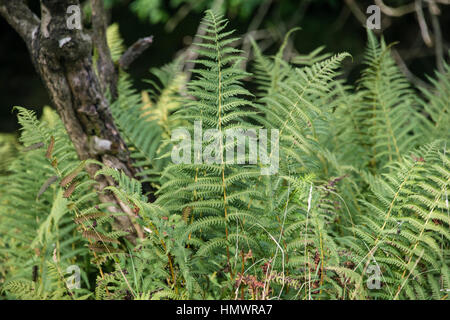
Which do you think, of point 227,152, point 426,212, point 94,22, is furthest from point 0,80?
point 426,212

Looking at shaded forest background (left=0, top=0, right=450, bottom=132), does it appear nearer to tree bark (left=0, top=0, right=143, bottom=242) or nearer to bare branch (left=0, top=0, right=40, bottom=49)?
bare branch (left=0, top=0, right=40, bottom=49)

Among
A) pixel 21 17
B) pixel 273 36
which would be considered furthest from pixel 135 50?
pixel 273 36

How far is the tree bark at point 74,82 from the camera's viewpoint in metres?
1.42

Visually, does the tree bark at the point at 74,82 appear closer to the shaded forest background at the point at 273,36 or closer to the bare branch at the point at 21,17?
the bare branch at the point at 21,17

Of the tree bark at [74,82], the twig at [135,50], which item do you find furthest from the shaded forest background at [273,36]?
the tree bark at [74,82]

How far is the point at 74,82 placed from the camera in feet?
4.95

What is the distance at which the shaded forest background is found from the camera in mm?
4723

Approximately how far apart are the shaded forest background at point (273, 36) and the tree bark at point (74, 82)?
2808mm

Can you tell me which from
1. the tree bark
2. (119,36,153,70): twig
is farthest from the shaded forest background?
the tree bark

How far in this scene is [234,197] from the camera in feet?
4.12

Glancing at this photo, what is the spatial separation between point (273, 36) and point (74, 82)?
10.8 feet

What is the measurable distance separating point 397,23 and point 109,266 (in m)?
4.91

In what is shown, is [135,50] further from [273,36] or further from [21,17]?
[273,36]

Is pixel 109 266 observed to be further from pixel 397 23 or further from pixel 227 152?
pixel 397 23
